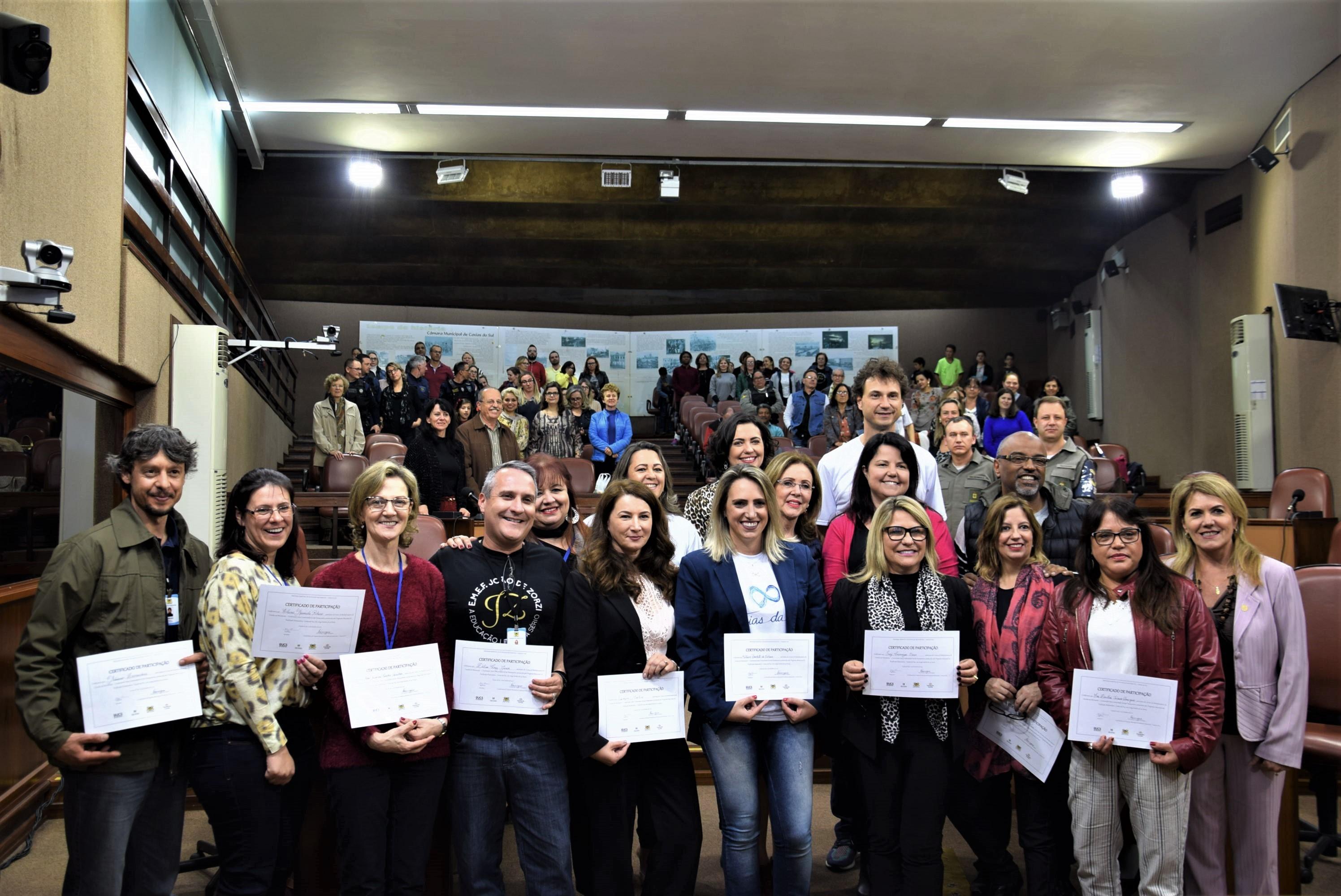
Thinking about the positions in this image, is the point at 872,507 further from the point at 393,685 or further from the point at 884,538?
the point at 393,685

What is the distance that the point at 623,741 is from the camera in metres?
2.46

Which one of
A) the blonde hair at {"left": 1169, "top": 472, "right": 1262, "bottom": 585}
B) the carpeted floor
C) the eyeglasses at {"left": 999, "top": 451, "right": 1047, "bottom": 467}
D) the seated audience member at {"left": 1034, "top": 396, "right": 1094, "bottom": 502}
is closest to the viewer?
the blonde hair at {"left": 1169, "top": 472, "right": 1262, "bottom": 585}

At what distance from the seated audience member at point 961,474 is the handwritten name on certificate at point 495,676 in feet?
6.59

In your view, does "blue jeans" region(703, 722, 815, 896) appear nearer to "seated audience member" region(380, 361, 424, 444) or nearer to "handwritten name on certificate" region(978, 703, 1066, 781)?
"handwritten name on certificate" region(978, 703, 1066, 781)

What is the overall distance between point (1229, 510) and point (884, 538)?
1.02 meters

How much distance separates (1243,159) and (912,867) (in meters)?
9.64

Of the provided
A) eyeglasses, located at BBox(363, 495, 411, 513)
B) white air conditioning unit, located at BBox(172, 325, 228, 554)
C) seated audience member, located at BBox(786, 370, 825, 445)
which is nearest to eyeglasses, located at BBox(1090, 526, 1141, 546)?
eyeglasses, located at BBox(363, 495, 411, 513)

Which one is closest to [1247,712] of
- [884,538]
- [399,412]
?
[884,538]

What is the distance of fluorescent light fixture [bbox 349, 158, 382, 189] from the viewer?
30.4ft

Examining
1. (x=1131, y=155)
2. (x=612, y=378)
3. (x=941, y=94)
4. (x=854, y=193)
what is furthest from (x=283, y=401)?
(x=1131, y=155)

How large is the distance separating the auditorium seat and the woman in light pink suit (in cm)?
457

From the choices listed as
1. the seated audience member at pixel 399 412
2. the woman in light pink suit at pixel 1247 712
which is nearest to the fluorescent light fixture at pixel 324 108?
the seated audience member at pixel 399 412

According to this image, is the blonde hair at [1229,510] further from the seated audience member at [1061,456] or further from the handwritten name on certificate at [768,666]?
the handwritten name on certificate at [768,666]

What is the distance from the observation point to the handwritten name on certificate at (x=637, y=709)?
8.09 ft
